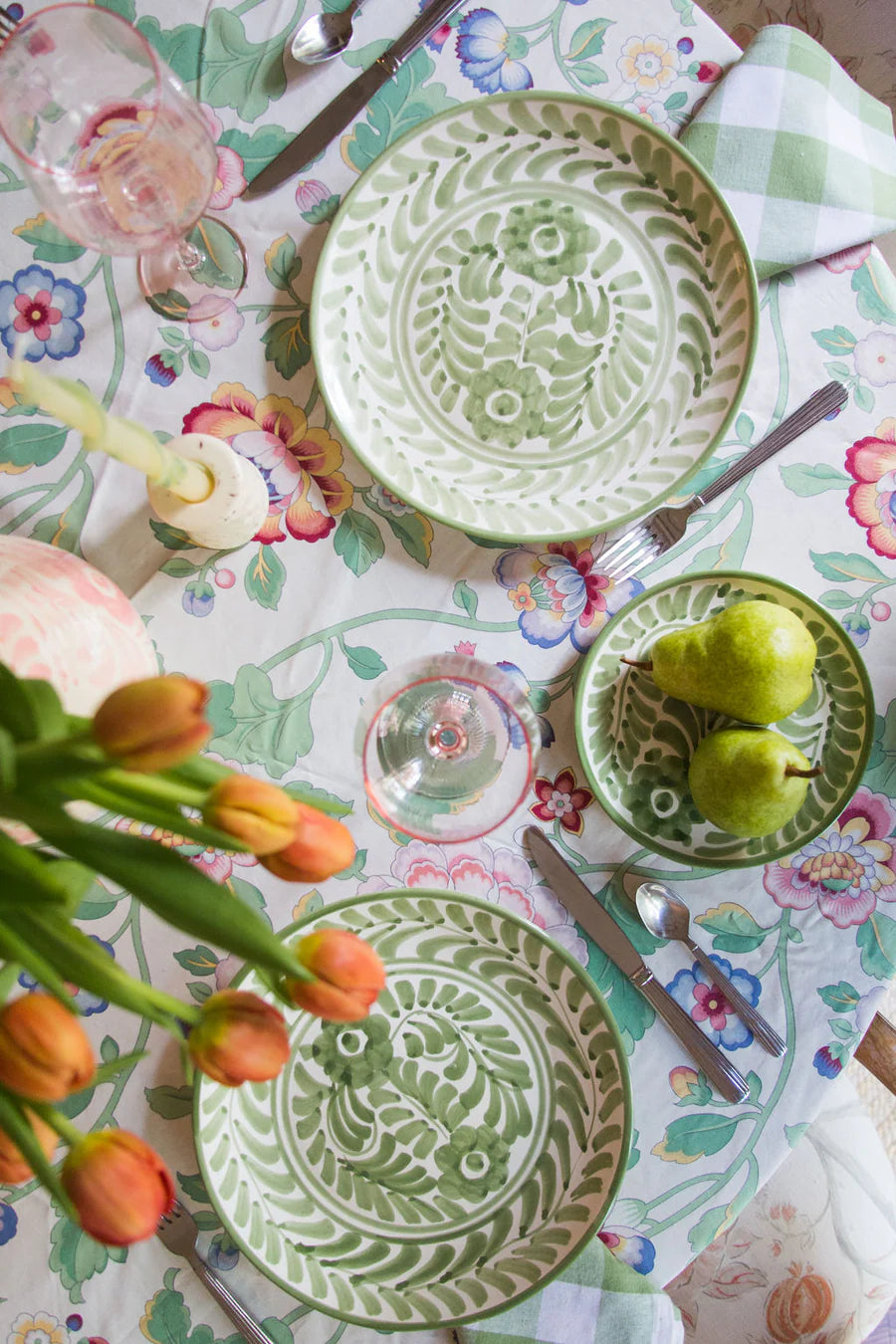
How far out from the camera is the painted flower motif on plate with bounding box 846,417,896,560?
0.76 metres

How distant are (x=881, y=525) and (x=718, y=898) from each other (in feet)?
1.10

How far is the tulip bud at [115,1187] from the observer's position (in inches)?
13.6

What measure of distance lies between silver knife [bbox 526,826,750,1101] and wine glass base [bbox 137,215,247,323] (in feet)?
1.69

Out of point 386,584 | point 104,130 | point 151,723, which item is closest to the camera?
point 151,723

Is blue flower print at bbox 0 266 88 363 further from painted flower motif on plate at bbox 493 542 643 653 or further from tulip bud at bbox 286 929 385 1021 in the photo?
tulip bud at bbox 286 929 385 1021

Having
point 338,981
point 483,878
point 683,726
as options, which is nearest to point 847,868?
point 683,726

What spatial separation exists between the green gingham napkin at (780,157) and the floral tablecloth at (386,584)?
0.03 m

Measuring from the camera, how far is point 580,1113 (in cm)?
71

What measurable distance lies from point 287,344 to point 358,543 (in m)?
0.18

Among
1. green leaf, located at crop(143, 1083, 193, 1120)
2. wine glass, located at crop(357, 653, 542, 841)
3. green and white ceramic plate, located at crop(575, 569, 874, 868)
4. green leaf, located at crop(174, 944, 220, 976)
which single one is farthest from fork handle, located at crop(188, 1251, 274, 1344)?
green and white ceramic plate, located at crop(575, 569, 874, 868)

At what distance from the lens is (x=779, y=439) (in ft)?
2.47

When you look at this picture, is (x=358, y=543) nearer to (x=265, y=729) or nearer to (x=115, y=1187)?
(x=265, y=729)

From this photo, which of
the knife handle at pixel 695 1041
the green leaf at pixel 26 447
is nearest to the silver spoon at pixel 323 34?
the green leaf at pixel 26 447

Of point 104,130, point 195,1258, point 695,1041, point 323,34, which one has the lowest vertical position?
point 195,1258
